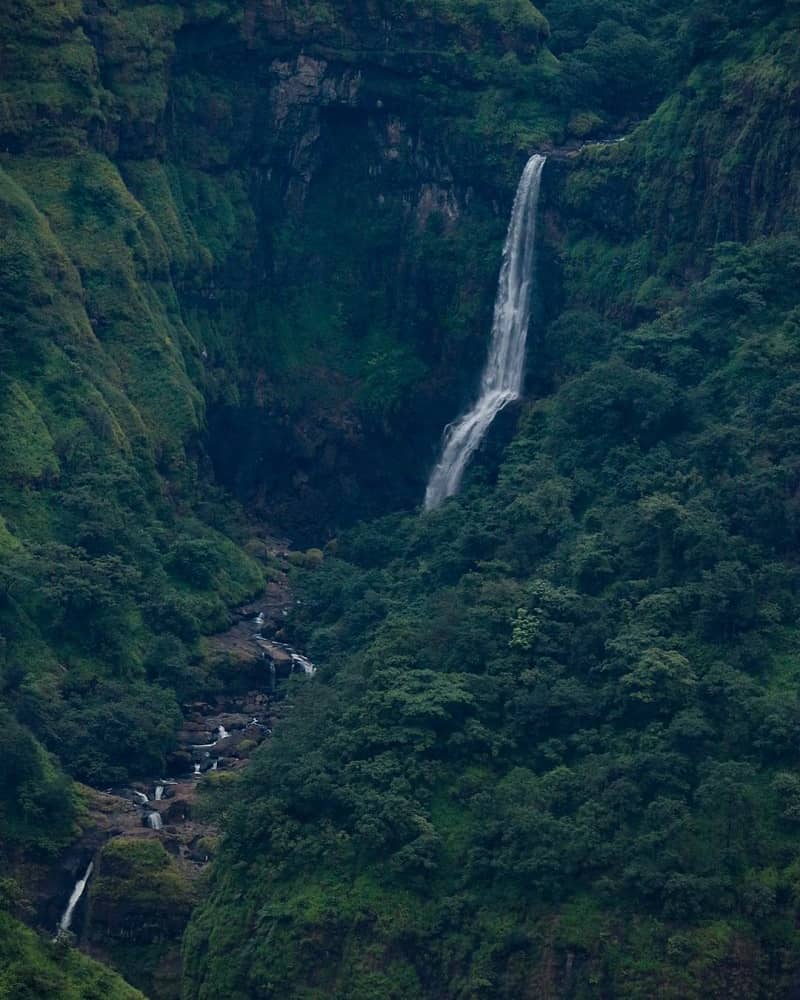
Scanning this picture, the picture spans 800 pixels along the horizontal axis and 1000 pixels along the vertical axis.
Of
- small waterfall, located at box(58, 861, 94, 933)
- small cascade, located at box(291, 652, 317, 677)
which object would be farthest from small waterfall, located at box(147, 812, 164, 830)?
small cascade, located at box(291, 652, 317, 677)

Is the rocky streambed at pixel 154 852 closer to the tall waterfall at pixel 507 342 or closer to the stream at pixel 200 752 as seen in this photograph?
the stream at pixel 200 752

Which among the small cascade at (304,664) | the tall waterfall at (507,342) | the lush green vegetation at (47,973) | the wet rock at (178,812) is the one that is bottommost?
the lush green vegetation at (47,973)

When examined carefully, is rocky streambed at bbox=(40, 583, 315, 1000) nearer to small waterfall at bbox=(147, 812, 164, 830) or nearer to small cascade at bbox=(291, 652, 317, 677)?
small waterfall at bbox=(147, 812, 164, 830)

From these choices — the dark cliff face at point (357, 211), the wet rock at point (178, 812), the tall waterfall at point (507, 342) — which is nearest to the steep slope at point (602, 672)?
the tall waterfall at point (507, 342)

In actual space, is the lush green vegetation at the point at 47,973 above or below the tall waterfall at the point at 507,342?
below

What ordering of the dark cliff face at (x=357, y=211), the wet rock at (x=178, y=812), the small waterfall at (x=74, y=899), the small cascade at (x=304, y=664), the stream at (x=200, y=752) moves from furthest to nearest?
the dark cliff face at (x=357, y=211) → the small cascade at (x=304, y=664) → the wet rock at (x=178, y=812) → the stream at (x=200, y=752) → the small waterfall at (x=74, y=899)

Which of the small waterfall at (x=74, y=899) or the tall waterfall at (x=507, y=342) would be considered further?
the tall waterfall at (x=507, y=342)
